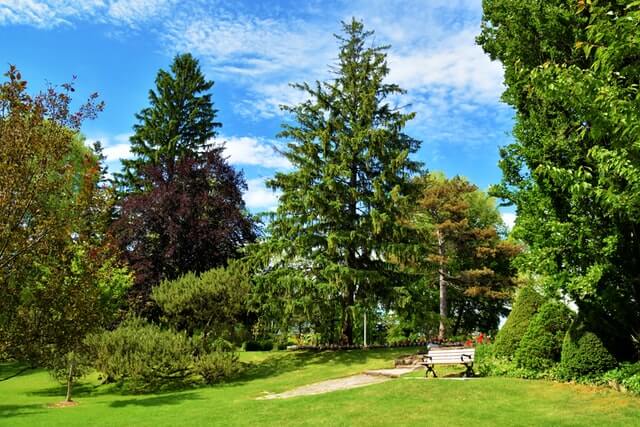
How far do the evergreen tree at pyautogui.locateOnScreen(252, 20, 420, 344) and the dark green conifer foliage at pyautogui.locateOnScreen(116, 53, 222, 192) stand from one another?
1523 cm

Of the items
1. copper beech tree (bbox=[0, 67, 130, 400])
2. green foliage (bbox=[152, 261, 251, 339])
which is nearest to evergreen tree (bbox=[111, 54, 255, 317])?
green foliage (bbox=[152, 261, 251, 339])

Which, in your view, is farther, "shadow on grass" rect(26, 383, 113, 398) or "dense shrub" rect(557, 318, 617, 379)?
"shadow on grass" rect(26, 383, 113, 398)

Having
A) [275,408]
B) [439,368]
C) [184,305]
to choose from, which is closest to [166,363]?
[184,305]

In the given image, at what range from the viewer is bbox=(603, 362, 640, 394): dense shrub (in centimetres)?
888

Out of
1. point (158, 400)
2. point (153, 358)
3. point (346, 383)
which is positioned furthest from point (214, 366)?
point (346, 383)

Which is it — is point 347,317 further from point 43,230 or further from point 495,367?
point 43,230

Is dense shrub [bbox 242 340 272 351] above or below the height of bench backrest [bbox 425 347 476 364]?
below

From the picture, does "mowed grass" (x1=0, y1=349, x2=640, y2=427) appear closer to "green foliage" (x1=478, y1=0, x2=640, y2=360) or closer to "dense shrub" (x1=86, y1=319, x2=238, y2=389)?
"dense shrub" (x1=86, y1=319, x2=238, y2=389)

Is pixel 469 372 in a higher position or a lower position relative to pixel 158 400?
higher

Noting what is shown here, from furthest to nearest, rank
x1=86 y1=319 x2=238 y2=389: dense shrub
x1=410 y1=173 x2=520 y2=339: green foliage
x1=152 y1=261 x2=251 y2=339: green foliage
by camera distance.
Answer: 1. x1=410 y1=173 x2=520 y2=339: green foliage
2. x1=152 y1=261 x2=251 y2=339: green foliage
3. x1=86 y1=319 x2=238 y2=389: dense shrub

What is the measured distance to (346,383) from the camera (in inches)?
538

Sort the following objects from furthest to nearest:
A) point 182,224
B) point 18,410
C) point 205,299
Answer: point 182,224 < point 205,299 < point 18,410

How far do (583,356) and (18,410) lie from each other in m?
13.4

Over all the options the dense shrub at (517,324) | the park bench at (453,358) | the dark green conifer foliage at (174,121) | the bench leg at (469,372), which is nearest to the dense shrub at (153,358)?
the park bench at (453,358)
